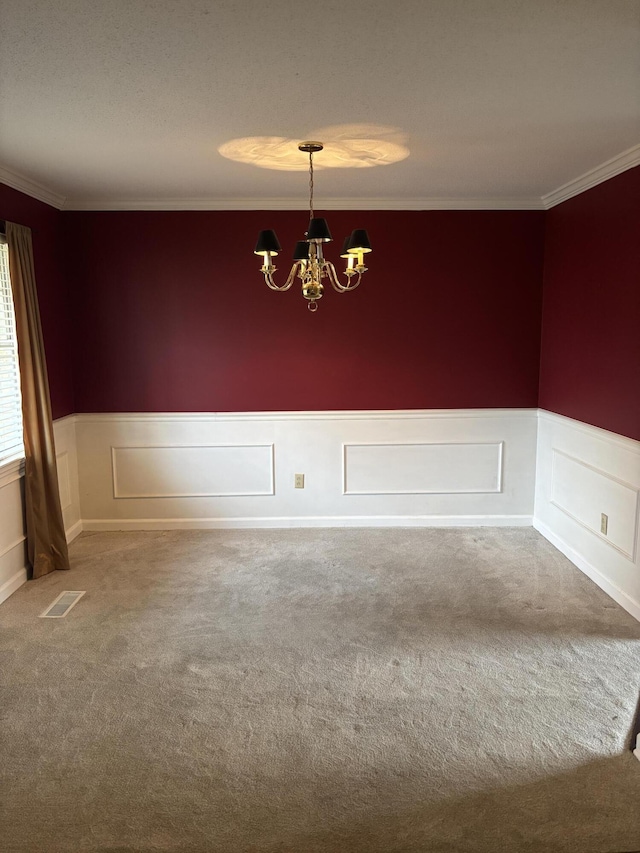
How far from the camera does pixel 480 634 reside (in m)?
3.38

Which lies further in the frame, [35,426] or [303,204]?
[303,204]

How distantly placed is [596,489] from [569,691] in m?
1.64

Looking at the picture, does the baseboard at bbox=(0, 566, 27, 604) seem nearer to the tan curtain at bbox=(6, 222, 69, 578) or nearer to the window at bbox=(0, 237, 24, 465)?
the tan curtain at bbox=(6, 222, 69, 578)

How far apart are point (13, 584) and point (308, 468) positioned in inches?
90.8

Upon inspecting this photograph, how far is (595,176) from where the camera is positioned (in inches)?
156

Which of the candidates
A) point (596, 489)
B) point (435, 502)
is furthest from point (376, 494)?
point (596, 489)

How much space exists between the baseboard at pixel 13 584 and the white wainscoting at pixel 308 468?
3.52ft

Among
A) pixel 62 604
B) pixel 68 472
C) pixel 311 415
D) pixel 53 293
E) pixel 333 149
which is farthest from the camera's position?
pixel 311 415

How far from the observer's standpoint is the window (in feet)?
13.0

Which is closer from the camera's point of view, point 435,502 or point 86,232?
point 86,232

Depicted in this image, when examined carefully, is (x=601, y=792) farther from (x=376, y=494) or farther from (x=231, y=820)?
(x=376, y=494)

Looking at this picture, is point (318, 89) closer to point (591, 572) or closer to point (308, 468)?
point (308, 468)

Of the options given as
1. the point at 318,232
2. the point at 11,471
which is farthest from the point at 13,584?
the point at 318,232

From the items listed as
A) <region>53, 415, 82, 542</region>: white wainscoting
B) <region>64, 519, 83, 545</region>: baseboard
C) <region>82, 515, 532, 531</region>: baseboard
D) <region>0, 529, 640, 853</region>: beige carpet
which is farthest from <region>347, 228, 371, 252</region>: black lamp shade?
<region>64, 519, 83, 545</region>: baseboard
